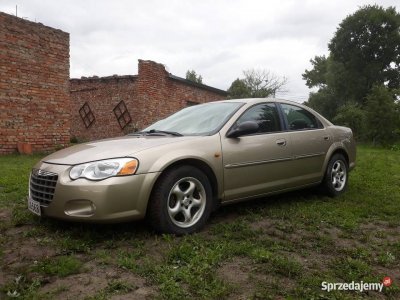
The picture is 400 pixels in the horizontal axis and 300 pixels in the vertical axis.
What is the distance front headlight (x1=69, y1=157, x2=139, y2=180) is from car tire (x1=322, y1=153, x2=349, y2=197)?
3031 mm

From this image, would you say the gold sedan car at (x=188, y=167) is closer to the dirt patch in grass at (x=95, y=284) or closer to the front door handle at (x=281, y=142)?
the front door handle at (x=281, y=142)

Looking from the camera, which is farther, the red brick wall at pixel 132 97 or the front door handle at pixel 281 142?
the red brick wall at pixel 132 97

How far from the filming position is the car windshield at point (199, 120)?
4.14 m

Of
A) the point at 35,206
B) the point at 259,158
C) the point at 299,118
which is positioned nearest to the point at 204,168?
the point at 259,158

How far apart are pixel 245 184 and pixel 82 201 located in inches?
68.7

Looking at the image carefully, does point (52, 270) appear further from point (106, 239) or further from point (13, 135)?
point (13, 135)

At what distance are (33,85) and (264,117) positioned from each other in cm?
765

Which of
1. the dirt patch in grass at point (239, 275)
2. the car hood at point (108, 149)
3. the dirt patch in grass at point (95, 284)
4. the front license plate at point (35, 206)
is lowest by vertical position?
the dirt patch in grass at point (239, 275)

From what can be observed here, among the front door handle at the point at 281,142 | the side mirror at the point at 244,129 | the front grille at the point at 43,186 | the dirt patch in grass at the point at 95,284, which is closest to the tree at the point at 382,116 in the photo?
the front door handle at the point at 281,142

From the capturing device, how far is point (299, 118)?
5.08 meters

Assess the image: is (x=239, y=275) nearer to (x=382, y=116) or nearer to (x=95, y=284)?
(x=95, y=284)

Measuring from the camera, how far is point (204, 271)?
2.73 m

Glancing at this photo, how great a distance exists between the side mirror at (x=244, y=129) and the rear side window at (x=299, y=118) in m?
1.01

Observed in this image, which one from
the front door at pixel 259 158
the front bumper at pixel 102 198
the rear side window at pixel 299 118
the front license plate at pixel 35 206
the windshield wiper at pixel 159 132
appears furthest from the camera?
the rear side window at pixel 299 118
